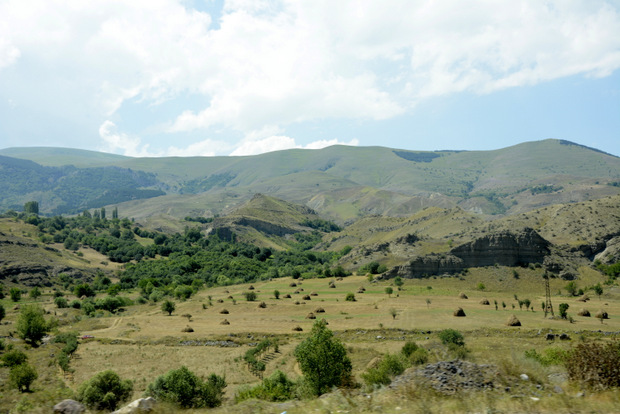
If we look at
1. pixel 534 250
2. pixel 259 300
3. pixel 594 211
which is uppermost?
pixel 594 211

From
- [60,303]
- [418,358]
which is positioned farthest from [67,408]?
[60,303]

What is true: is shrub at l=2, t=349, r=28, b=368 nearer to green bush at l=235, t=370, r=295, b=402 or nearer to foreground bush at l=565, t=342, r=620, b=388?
green bush at l=235, t=370, r=295, b=402

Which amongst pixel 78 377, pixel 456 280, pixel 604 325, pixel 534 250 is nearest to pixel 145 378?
pixel 78 377

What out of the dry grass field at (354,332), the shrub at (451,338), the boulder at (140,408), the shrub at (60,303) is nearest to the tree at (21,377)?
the dry grass field at (354,332)

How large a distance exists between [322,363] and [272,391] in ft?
14.3

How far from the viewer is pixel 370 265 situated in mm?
131375

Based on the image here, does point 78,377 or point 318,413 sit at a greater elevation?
point 318,413

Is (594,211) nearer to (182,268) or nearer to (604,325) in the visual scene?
(604,325)

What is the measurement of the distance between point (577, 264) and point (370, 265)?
57712 millimetres

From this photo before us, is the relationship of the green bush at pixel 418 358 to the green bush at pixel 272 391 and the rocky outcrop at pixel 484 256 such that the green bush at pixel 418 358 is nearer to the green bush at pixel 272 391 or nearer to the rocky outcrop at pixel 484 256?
the green bush at pixel 272 391

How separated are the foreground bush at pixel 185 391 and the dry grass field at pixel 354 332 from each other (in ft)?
12.3

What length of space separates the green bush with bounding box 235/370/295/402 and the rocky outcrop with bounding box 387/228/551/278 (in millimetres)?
82819

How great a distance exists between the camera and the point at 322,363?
3178 centimetres

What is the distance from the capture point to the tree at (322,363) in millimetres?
30797
